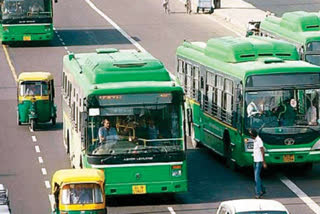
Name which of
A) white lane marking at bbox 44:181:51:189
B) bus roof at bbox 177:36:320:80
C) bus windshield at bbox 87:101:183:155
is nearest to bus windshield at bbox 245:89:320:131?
bus roof at bbox 177:36:320:80

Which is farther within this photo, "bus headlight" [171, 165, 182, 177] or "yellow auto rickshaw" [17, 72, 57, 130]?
"yellow auto rickshaw" [17, 72, 57, 130]

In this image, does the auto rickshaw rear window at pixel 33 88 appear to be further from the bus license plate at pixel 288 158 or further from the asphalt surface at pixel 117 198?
the bus license plate at pixel 288 158

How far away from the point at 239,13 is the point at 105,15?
8.33 meters

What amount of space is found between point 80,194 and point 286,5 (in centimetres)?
4953

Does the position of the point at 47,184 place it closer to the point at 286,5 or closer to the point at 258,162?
the point at 258,162

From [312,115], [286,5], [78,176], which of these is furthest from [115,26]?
[78,176]

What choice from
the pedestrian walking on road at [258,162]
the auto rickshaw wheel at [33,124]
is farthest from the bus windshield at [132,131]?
the auto rickshaw wheel at [33,124]

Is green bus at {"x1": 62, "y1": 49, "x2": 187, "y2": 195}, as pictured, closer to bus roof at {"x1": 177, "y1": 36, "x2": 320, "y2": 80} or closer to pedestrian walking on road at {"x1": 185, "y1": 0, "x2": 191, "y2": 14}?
bus roof at {"x1": 177, "y1": 36, "x2": 320, "y2": 80}

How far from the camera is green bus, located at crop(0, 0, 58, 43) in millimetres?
60812

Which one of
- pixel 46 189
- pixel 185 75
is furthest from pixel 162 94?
pixel 185 75

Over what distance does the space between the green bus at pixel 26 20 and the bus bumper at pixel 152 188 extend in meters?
32.0

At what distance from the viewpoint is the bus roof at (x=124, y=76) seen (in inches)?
1175

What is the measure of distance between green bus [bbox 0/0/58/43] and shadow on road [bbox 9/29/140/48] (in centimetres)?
171

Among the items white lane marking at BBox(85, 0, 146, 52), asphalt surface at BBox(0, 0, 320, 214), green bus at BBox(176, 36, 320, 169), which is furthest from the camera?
white lane marking at BBox(85, 0, 146, 52)
